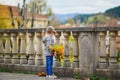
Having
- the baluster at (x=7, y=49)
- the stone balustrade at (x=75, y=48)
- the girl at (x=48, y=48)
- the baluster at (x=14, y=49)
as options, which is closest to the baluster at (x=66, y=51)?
the stone balustrade at (x=75, y=48)

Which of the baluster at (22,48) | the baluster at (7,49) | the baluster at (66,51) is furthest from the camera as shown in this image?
the baluster at (7,49)

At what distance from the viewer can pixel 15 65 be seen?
567 inches

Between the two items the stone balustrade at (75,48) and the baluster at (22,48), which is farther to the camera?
→ the baluster at (22,48)


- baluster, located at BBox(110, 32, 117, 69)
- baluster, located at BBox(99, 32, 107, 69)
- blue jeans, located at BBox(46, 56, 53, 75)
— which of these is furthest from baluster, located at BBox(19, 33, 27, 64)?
baluster, located at BBox(110, 32, 117, 69)

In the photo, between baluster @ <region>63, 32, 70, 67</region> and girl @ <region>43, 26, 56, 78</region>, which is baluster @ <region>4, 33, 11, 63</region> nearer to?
girl @ <region>43, 26, 56, 78</region>

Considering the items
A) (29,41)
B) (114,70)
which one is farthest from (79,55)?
(29,41)

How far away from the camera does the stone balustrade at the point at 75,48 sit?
1222cm

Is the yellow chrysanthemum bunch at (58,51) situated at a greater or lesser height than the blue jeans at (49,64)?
greater

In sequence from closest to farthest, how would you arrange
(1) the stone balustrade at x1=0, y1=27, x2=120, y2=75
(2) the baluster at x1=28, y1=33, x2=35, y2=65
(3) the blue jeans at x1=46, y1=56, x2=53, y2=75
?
(1) the stone balustrade at x1=0, y1=27, x2=120, y2=75 < (3) the blue jeans at x1=46, y1=56, x2=53, y2=75 < (2) the baluster at x1=28, y1=33, x2=35, y2=65

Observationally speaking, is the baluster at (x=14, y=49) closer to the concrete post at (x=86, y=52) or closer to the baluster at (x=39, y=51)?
the baluster at (x=39, y=51)

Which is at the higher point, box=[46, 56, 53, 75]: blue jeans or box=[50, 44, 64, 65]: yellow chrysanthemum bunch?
box=[50, 44, 64, 65]: yellow chrysanthemum bunch

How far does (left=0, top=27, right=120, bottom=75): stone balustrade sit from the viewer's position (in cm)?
1222

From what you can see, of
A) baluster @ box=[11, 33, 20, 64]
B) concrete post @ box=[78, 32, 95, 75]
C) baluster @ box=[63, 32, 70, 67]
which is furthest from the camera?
baluster @ box=[11, 33, 20, 64]

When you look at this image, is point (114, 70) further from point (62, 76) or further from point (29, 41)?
point (29, 41)
